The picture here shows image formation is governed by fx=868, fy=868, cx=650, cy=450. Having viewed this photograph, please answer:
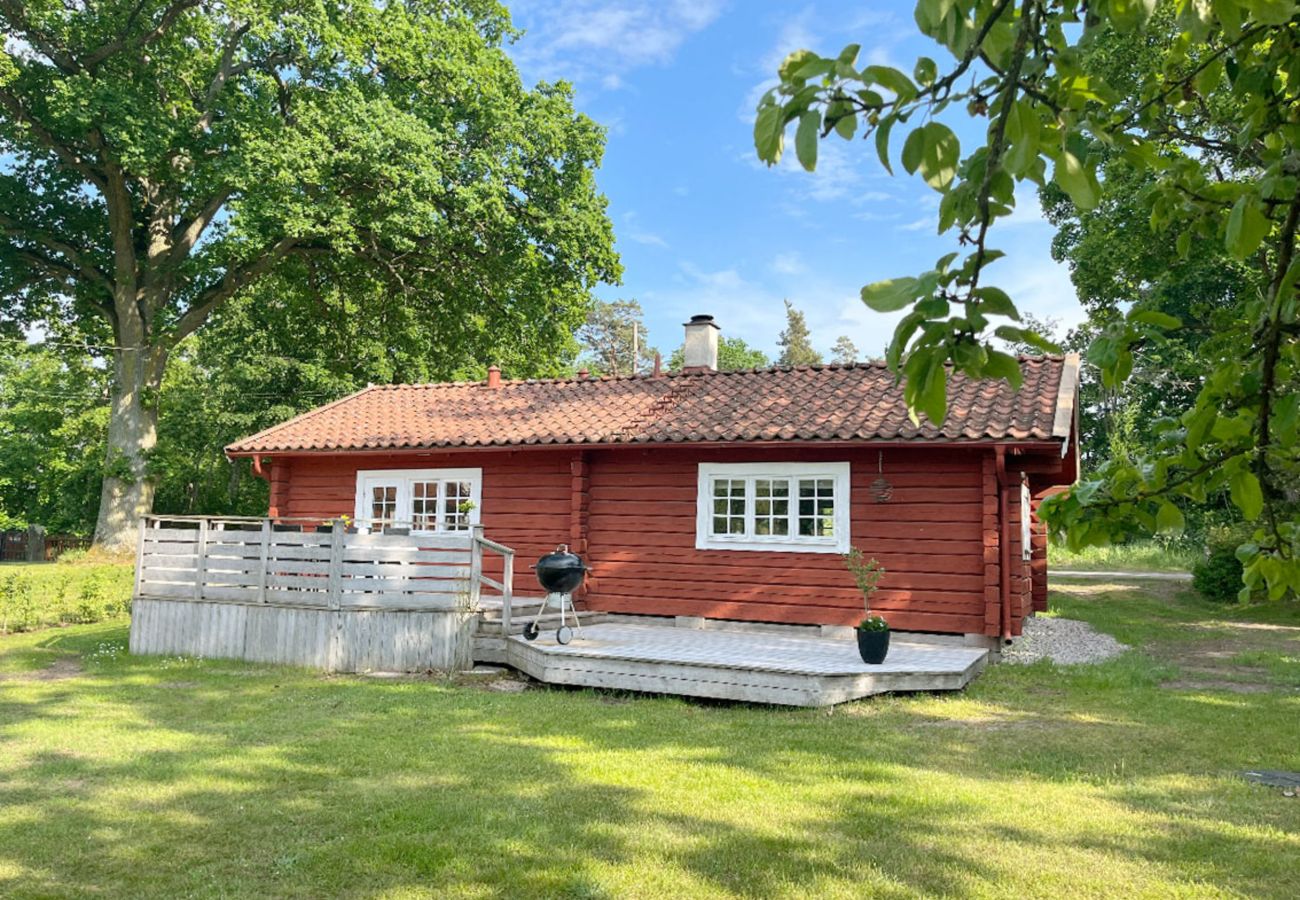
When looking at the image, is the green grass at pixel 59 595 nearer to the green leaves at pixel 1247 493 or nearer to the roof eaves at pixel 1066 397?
the roof eaves at pixel 1066 397

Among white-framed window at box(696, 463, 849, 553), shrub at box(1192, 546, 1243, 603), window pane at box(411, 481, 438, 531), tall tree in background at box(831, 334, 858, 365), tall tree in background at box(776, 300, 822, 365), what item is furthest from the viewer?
tall tree in background at box(831, 334, 858, 365)

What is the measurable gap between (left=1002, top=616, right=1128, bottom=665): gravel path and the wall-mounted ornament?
2232mm

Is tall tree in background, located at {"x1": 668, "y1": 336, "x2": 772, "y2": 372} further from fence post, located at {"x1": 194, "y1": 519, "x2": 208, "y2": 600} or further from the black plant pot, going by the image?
the black plant pot

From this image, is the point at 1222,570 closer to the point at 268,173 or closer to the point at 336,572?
the point at 336,572

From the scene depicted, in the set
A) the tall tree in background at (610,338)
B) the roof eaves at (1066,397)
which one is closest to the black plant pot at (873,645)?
the roof eaves at (1066,397)

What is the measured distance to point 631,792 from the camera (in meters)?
5.03

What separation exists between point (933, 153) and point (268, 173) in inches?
716

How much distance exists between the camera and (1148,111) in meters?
1.97

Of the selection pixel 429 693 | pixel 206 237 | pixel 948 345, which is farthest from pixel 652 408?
pixel 206 237

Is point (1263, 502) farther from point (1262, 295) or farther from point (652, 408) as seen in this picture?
point (652, 408)

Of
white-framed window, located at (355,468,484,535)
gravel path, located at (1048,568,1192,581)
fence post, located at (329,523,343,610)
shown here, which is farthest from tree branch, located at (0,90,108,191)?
gravel path, located at (1048,568,1192,581)

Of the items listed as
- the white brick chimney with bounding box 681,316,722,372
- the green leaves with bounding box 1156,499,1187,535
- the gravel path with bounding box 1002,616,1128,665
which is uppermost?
the white brick chimney with bounding box 681,316,722,372

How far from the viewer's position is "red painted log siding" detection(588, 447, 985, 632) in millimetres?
10133

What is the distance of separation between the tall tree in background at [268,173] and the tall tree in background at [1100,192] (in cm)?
Result: 1736
